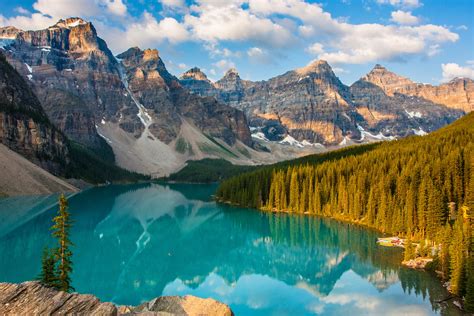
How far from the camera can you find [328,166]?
118m

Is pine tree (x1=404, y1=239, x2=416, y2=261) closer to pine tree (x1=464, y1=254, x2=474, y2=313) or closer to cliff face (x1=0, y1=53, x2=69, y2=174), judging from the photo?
pine tree (x1=464, y1=254, x2=474, y2=313)

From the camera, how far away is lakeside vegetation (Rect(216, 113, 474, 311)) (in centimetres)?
4934

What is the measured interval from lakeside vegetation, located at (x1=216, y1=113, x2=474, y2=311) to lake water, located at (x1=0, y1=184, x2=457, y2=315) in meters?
Answer: 4.47

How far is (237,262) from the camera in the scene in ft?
214

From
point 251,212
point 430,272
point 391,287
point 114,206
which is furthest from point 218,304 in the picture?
point 114,206

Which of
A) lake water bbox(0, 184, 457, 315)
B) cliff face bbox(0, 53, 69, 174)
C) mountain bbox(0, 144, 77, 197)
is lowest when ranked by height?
lake water bbox(0, 184, 457, 315)

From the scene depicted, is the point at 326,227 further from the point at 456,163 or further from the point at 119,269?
the point at 119,269

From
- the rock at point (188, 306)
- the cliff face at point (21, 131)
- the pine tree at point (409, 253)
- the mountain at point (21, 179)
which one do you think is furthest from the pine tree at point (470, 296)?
the cliff face at point (21, 131)

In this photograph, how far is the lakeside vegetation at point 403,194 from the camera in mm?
49344

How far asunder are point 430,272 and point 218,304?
36.8 meters

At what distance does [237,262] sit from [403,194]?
37.0 m

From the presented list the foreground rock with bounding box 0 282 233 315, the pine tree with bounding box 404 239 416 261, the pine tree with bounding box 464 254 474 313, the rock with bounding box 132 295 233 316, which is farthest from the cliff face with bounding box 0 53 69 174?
the foreground rock with bounding box 0 282 233 315

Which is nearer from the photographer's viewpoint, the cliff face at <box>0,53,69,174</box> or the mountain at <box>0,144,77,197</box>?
the mountain at <box>0,144,77,197</box>

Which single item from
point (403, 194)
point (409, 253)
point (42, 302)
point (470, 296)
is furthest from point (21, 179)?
point (42, 302)
